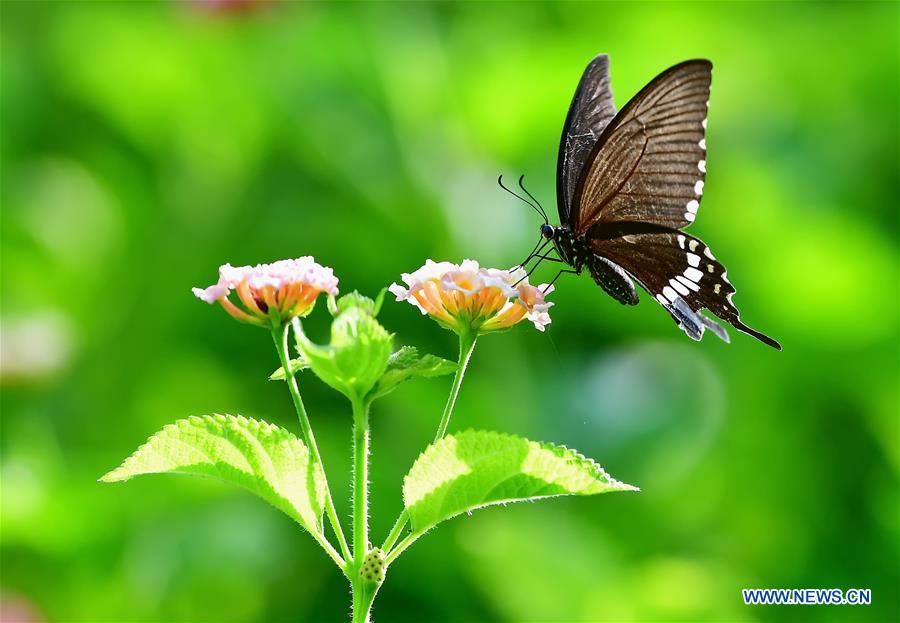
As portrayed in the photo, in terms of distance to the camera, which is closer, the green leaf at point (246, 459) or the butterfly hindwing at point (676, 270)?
the green leaf at point (246, 459)

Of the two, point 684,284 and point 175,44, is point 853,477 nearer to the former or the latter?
point 684,284

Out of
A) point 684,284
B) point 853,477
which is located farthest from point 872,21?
point 684,284

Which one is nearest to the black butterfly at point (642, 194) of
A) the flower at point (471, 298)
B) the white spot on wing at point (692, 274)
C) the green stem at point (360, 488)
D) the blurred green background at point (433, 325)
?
the white spot on wing at point (692, 274)

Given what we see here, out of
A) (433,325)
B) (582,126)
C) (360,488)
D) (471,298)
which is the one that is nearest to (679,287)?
(582,126)

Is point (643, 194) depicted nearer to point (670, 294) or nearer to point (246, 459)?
point (670, 294)

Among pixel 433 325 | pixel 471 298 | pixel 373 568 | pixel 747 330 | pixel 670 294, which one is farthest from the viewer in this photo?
pixel 433 325

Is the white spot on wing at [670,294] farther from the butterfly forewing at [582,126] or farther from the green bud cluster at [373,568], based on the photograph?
the green bud cluster at [373,568]

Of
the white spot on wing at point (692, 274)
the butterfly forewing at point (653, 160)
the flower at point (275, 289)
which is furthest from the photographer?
the white spot on wing at point (692, 274)
